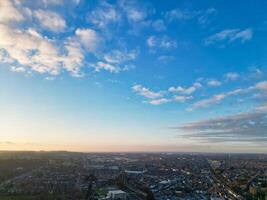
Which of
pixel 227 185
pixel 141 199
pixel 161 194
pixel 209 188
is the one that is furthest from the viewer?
pixel 227 185

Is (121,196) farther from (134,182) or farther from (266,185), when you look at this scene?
(266,185)

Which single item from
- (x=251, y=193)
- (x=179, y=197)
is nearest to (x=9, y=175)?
(x=179, y=197)

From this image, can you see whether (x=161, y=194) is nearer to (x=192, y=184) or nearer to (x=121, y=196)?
(x=121, y=196)

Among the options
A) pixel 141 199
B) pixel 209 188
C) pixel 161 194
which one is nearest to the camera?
pixel 141 199

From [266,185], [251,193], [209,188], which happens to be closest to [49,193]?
[209,188]

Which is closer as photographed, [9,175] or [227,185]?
[227,185]

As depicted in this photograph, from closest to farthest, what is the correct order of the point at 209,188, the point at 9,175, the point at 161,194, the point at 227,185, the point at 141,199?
the point at 141,199
the point at 161,194
the point at 209,188
the point at 227,185
the point at 9,175

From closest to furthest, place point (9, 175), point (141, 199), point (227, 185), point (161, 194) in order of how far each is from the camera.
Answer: point (141, 199), point (161, 194), point (227, 185), point (9, 175)

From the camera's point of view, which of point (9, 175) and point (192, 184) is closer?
point (192, 184)

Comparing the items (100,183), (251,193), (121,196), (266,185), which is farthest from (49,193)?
(266,185)
